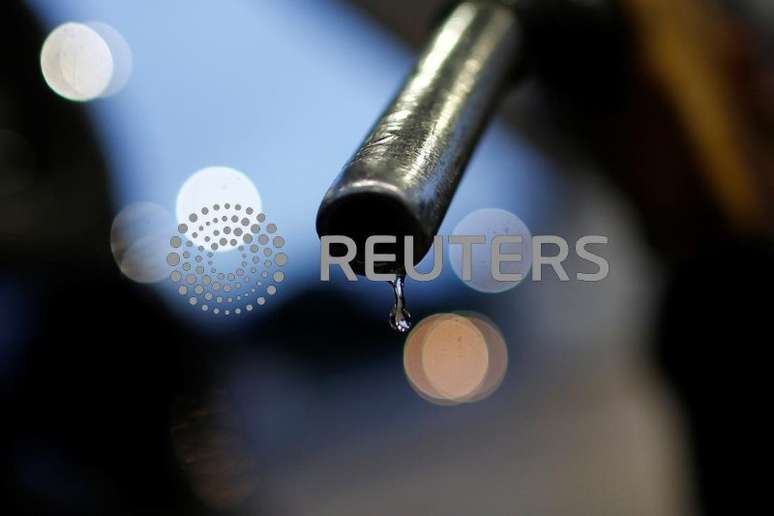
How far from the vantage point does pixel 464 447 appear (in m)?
0.84

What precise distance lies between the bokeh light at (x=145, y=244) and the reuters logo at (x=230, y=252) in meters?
0.04

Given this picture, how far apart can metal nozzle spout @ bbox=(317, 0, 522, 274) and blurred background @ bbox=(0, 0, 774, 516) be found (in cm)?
8

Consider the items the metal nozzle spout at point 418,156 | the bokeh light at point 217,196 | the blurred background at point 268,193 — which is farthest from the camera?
the blurred background at point 268,193

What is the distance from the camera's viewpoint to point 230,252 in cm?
21

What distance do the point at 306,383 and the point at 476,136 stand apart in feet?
2.14

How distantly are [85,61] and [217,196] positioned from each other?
0.23m

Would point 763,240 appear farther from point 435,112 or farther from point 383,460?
point 383,460

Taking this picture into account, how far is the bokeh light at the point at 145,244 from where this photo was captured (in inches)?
10.7

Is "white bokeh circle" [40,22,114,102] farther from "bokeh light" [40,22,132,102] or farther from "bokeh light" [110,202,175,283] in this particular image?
"bokeh light" [110,202,175,283]

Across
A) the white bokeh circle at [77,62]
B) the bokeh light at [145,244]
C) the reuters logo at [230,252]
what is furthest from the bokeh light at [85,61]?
the reuters logo at [230,252]

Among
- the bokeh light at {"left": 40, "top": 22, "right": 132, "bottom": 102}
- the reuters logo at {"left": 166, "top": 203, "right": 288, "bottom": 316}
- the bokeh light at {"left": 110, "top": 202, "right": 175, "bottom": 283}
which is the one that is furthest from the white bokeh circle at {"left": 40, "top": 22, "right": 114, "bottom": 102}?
the reuters logo at {"left": 166, "top": 203, "right": 288, "bottom": 316}

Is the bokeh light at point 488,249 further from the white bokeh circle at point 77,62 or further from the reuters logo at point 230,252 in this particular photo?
the white bokeh circle at point 77,62

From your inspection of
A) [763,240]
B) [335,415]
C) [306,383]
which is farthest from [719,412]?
[335,415]

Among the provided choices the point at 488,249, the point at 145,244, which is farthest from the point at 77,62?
the point at 488,249
